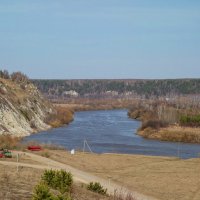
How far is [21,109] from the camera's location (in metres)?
84.6

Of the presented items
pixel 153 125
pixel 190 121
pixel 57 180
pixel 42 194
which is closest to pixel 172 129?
pixel 153 125

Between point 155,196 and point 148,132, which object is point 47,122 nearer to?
point 148,132

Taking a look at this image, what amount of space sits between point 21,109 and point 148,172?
53381 mm

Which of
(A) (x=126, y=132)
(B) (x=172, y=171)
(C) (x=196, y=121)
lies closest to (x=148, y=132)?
(A) (x=126, y=132)

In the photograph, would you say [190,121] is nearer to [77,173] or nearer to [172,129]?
[172,129]

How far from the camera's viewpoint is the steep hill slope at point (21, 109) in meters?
71.2

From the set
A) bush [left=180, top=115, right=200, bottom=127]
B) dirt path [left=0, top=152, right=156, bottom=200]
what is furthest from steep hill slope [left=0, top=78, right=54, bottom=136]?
dirt path [left=0, top=152, right=156, bottom=200]

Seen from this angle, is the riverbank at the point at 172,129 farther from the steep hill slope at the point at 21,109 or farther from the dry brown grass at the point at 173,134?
the steep hill slope at the point at 21,109

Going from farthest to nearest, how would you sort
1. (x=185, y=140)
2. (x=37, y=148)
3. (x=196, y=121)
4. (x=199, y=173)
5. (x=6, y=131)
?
(x=196, y=121), (x=185, y=140), (x=6, y=131), (x=37, y=148), (x=199, y=173)

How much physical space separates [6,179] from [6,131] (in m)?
46.6

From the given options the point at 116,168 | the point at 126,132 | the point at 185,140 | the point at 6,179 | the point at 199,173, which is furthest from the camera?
the point at 126,132

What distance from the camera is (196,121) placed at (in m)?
89.4

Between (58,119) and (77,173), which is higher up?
(77,173)
